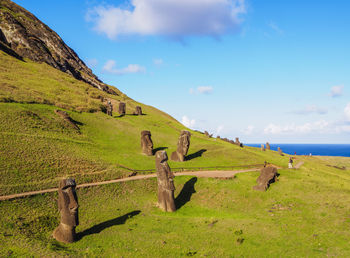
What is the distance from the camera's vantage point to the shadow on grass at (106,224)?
23.5 meters

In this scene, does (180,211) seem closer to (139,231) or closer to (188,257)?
(139,231)

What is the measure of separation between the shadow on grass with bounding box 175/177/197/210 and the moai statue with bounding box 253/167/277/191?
28.6 feet

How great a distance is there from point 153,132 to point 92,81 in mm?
70724

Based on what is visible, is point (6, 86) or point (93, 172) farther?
point (6, 86)

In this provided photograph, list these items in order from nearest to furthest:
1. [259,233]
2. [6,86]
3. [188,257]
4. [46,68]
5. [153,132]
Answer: [188,257], [259,233], [6,86], [153,132], [46,68]

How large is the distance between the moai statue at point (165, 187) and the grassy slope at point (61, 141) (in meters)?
9.30

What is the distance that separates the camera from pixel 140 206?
101 ft

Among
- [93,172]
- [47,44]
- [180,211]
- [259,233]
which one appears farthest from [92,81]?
[259,233]

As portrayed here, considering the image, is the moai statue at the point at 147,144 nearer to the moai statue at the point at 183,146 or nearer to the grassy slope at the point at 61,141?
the grassy slope at the point at 61,141

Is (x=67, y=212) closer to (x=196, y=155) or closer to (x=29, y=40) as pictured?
(x=196, y=155)

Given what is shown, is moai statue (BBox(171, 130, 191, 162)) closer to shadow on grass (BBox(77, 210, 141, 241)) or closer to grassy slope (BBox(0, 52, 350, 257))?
grassy slope (BBox(0, 52, 350, 257))

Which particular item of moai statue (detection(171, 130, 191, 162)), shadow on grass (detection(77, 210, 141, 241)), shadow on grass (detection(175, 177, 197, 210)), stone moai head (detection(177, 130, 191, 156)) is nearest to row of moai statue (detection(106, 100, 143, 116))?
moai statue (detection(171, 130, 191, 162))

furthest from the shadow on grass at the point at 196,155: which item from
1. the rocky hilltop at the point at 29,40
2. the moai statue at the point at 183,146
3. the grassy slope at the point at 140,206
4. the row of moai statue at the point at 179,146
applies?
the rocky hilltop at the point at 29,40

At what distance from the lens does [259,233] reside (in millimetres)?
22031
